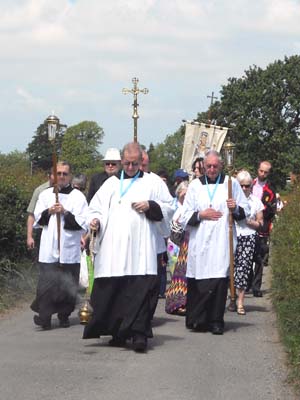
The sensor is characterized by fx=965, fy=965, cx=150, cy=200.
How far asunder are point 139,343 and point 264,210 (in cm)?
633

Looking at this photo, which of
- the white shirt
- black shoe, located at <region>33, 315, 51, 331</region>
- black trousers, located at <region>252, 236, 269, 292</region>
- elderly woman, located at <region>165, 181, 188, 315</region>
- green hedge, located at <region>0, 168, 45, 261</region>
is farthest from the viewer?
black trousers, located at <region>252, 236, 269, 292</region>

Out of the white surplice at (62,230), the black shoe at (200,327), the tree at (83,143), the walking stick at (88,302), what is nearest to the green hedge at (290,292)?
the black shoe at (200,327)

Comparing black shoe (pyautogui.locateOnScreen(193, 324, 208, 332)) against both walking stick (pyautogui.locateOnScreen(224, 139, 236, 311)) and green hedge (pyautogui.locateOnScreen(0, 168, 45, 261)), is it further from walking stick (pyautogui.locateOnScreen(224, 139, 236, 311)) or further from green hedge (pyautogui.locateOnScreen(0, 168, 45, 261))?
green hedge (pyautogui.locateOnScreen(0, 168, 45, 261))

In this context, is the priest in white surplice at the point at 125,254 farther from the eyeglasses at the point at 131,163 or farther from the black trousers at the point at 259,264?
the black trousers at the point at 259,264

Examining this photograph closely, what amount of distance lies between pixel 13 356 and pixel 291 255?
3.01 m

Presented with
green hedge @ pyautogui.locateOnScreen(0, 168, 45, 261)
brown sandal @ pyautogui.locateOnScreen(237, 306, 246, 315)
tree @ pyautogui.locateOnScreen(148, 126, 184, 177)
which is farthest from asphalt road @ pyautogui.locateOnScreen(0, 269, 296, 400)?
tree @ pyautogui.locateOnScreen(148, 126, 184, 177)

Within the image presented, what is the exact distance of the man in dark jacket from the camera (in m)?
14.7

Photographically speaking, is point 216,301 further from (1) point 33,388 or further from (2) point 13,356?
(1) point 33,388

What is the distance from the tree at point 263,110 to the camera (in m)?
78.6

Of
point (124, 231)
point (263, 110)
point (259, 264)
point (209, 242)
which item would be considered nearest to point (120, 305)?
point (124, 231)

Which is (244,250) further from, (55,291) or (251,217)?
(55,291)

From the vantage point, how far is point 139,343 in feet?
30.5

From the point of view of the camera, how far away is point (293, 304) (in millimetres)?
9227

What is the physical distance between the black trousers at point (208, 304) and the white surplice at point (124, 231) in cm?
126
